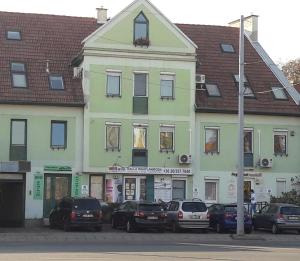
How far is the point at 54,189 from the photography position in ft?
132

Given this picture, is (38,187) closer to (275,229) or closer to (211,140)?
(211,140)

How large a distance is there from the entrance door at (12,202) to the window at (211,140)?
11.3 m

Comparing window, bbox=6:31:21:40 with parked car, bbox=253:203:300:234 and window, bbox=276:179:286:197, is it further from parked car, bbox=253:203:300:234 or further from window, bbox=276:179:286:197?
parked car, bbox=253:203:300:234

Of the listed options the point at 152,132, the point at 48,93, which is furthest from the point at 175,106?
the point at 48,93

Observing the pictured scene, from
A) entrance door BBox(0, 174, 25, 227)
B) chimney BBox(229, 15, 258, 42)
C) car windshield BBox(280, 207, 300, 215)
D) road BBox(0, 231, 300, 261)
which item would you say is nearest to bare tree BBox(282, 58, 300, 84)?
chimney BBox(229, 15, 258, 42)

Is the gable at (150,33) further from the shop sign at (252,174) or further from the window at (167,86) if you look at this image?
the shop sign at (252,174)

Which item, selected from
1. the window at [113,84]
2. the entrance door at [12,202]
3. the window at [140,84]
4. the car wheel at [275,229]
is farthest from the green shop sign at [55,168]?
the car wheel at [275,229]

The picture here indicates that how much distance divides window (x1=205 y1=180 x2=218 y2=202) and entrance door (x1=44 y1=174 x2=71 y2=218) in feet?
27.5

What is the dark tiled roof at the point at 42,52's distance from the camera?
40062mm

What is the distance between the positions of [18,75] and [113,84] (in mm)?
5510

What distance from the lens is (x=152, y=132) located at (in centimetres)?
4169

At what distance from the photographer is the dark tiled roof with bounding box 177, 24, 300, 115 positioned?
4312 centimetres

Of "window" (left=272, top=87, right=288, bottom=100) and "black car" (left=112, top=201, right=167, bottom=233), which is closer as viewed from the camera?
"black car" (left=112, top=201, right=167, bottom=233)

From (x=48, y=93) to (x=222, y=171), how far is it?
1147 cm
